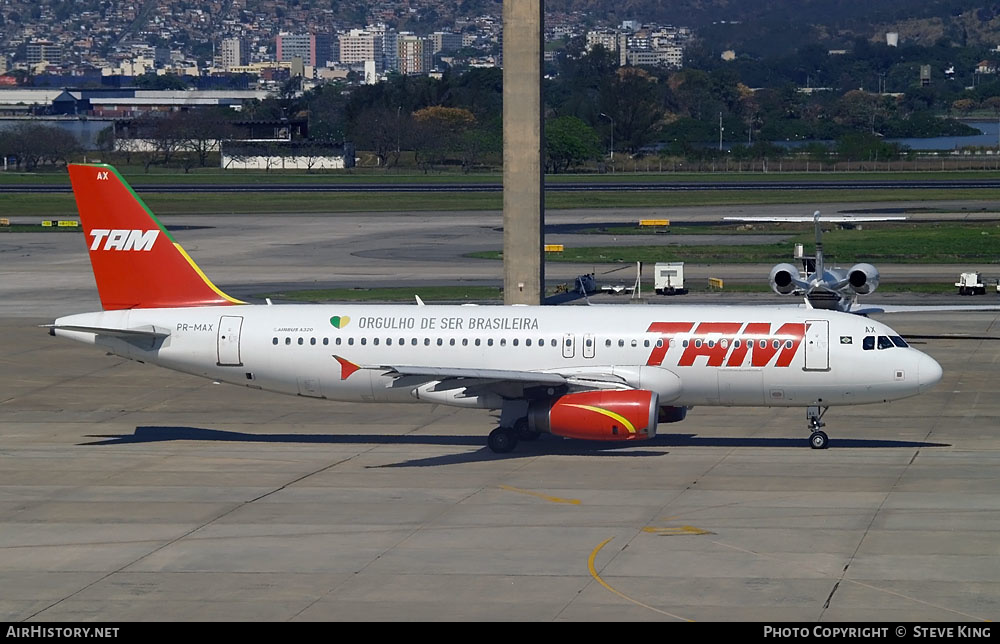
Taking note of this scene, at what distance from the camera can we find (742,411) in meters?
44.3

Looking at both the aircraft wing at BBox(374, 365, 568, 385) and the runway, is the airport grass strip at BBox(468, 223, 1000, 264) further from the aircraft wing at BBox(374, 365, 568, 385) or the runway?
the aircraft wing at BBox(374, 365, 568, 385)

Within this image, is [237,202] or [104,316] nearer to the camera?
[104,316]

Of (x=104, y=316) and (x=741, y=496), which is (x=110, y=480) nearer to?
(x=104, y=316)

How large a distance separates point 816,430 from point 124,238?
65.3 ft

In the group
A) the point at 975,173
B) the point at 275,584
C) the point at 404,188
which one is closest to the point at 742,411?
the point at 275,584

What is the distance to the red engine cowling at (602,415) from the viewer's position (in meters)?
36.2

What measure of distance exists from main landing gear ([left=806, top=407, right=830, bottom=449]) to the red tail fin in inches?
665

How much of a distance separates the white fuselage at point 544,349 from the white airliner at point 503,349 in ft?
0.13

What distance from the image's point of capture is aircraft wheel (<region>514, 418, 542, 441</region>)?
1505 inches

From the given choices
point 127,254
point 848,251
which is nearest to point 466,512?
point 127,254

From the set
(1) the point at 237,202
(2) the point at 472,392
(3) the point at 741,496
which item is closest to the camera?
(3) the point at 741,496

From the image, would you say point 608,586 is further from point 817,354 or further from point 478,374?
point 817,354

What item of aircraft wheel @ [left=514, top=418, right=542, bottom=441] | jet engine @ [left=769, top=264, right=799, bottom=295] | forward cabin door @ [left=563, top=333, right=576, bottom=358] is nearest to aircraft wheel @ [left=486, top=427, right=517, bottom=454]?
aircraft wheel @ [left=514, top=418, right=542, bottom=441]

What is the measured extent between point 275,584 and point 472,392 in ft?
43.3
